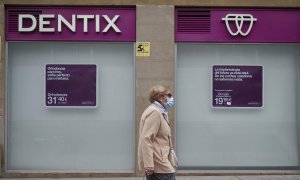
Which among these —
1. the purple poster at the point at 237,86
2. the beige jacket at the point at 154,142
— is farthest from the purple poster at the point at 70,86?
the beige jacket at the point at 154,142

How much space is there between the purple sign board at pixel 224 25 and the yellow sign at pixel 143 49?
588mm

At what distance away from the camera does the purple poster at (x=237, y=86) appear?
1088 centimetres

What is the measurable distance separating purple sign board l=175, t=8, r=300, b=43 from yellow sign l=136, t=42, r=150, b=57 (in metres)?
0.59

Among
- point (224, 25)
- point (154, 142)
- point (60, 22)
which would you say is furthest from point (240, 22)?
point (154, 142)

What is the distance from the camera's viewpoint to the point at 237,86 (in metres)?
10.9

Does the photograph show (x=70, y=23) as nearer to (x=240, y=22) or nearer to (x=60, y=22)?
(x=60, y=22)

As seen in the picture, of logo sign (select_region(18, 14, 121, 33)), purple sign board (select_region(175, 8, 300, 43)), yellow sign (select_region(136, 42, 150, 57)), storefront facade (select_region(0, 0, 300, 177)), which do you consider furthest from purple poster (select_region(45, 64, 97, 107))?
purple sign board (select_region(175, 8, 300, 43))

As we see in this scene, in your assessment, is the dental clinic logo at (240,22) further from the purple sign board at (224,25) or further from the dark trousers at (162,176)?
the dark trousers at (162,176)

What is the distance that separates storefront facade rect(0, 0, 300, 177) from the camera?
10711mm

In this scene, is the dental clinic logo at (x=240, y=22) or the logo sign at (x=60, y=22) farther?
the dental clinic logo at (x=240, y=22)

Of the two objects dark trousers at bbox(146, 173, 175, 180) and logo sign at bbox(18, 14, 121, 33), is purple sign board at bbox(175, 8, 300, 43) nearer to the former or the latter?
logo sign at bbox(18, 14, 121, 33)

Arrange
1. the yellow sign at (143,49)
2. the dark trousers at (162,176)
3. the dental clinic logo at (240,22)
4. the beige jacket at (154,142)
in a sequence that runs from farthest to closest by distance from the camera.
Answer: the dental clinic logo at (240,22)
the yellow sign at (143,49)
the dark trousers at (162,176)
the beige jacket at (154,142)

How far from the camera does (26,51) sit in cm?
1084

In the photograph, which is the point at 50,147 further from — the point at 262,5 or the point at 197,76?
the point at 262,5
